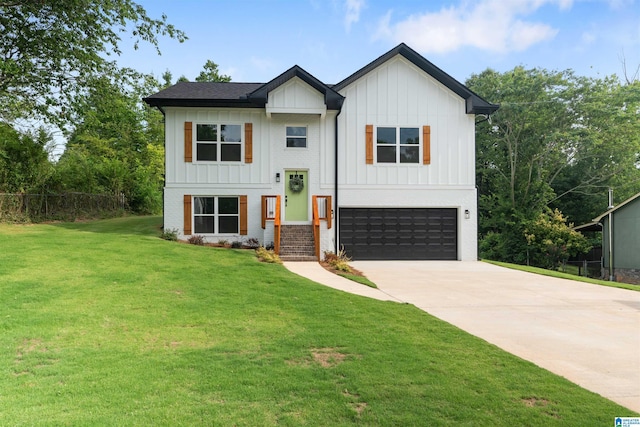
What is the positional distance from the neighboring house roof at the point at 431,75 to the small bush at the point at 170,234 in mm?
8518

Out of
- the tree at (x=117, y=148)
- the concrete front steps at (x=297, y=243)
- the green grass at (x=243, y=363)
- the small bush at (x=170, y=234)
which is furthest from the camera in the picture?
the tree at (x=117, y=148)

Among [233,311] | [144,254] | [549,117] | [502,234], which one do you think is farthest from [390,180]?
[549,117]

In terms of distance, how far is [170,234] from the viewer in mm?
14344

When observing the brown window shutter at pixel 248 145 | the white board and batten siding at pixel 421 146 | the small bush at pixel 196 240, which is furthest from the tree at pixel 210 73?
the small bush at pixel 196 240

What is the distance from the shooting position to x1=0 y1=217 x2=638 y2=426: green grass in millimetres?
3107

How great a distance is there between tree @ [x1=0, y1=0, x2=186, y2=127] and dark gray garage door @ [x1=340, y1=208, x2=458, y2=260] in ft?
38.2

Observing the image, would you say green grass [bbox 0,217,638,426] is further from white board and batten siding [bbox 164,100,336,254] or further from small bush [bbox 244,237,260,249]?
white board and batten siding [bbox 164,100,336,254]

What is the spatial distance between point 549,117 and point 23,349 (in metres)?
30.4

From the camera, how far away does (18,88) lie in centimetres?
1670

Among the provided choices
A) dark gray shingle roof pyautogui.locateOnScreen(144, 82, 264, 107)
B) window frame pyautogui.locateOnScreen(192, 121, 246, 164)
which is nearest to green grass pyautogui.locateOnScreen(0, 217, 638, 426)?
window frame pyautogui.locateOnScreen(192, 121, 246, 164)

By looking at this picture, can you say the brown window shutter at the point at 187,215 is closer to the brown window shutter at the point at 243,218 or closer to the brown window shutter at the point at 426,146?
the brown window shutter at the point at 243,218

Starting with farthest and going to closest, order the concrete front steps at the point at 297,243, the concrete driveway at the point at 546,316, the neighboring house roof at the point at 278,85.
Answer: the neighboring house roof at the point at 278,85, the concrete front steps at the point at 297,243, the concrete driveway at the point at 546,316

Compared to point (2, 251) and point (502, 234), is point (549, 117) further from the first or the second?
point (2, 251)

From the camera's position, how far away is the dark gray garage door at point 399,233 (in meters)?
15.5
